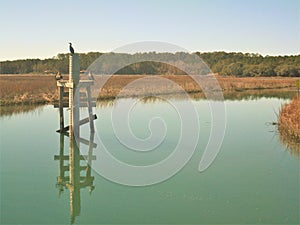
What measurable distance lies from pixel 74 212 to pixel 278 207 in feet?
7.93

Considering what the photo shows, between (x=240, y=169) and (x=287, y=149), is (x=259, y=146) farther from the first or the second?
(x=240, y=169)

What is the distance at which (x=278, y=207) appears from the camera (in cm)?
481

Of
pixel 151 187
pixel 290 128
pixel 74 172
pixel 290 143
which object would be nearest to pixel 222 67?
pixel 290 128

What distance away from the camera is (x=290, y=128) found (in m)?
9.48

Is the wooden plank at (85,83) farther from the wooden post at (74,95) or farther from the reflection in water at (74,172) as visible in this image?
the reflection in water at (74,172)

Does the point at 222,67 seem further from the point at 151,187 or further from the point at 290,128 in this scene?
the point at 151,187

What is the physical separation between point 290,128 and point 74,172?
5.52 meters

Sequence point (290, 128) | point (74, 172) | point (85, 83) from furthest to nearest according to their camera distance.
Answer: point (290, 128) < point (85, 83) < point (74, 172)

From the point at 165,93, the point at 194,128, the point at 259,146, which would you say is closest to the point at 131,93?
the point at 165,93

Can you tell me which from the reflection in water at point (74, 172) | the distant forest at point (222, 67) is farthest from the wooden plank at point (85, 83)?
the distant forest at point (222, 67)

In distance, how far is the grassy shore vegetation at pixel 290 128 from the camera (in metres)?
8.23

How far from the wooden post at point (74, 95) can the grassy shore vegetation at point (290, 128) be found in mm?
4341

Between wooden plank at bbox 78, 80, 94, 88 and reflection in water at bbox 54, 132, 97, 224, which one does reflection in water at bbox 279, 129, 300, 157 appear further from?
wooden plank at bbox 78, 80, 94, 88

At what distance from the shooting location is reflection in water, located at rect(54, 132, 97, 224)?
5125 mm
